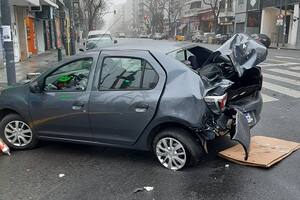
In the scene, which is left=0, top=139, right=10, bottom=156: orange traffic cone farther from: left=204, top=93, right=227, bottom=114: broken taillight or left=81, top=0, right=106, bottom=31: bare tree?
left=81, top=0, right=106, bottom=31: bare tree

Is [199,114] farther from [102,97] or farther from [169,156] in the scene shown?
[102,97]

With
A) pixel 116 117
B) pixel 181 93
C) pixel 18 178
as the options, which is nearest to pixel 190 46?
pixel 181 93

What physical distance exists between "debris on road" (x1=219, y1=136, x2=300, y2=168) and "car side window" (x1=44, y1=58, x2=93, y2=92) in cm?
217

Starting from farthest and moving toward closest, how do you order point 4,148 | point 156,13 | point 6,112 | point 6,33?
point 156,13 < point 6,33 < point 6,112 < point 4,148

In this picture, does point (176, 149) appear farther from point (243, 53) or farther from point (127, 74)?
point (243, 53)

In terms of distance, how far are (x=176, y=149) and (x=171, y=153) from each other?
0.10m

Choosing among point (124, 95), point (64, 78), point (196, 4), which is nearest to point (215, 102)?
point (124, 95)

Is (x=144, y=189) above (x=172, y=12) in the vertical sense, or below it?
below

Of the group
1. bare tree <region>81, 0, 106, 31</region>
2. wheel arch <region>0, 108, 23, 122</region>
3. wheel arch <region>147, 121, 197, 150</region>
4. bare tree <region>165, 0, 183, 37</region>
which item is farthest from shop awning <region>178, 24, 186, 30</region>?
wheel arch <region>147, 121, 197, 150</region>

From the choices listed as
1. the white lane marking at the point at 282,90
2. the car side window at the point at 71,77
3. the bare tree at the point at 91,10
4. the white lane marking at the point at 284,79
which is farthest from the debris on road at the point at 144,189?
the bare tree at the point at 91,10

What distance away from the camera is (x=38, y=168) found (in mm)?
4848

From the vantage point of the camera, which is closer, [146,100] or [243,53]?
[146,100]

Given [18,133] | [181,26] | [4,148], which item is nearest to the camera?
[4,148]

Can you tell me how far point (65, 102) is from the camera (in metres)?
5.08
